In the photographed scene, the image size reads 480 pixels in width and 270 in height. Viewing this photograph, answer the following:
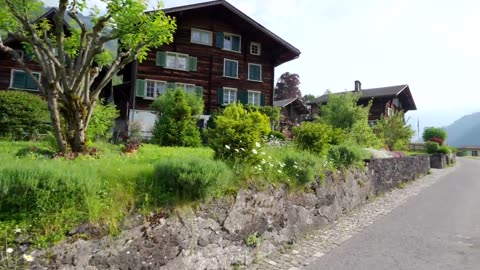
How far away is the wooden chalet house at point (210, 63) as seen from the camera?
28875mm

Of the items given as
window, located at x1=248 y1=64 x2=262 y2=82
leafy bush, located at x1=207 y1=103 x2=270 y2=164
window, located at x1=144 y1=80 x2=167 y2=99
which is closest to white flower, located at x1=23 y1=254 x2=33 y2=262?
leafy bush, located at x1=207 y1=103 x2=270 y2=164

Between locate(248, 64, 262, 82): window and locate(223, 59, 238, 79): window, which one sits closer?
Result: locate(223, 59, 238, 79): window

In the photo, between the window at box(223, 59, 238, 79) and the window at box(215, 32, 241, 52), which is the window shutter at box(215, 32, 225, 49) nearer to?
the window at box(215, 32, 241, 52)

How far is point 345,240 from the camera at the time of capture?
728 centimetres

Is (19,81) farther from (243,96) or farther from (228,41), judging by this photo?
(243,96)

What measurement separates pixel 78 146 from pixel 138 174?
4.79 metres

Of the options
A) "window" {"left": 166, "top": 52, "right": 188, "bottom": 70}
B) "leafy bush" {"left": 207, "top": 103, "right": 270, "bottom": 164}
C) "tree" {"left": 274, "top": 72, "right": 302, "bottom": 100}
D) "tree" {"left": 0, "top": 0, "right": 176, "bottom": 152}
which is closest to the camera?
"leafy bush" {"left": 207, "top": 103, "right": 270, "bottom": 164}

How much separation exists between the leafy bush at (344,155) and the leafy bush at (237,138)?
4233 mm

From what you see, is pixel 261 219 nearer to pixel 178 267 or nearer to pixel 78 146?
pixel 178 267

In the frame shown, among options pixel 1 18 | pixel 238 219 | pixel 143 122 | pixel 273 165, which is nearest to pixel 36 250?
pixel 238 219

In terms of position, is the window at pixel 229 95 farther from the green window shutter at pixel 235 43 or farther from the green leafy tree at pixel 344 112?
the green leafy tree at pixel 344 112

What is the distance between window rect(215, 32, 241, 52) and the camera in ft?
104

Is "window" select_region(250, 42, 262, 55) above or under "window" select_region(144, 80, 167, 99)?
above

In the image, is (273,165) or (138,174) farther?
(273,165)
